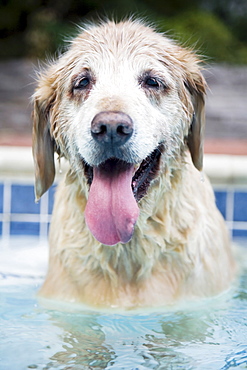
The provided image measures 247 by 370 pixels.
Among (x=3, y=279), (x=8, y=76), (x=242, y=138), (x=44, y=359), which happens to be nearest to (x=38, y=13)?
(x=8, y=76)

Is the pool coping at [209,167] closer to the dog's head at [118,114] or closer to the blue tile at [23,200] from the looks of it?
the blue tile at [23,200]

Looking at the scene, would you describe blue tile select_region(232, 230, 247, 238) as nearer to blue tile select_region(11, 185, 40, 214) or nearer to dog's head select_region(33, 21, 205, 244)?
blue tile select_region(11, 185, 40, 214)

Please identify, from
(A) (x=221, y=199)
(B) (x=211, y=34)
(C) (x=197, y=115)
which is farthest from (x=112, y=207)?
(B) (x=211, y=34)

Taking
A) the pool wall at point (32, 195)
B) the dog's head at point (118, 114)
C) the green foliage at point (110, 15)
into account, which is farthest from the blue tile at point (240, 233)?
the green foliage at point (110, 15)

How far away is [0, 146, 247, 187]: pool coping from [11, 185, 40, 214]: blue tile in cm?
11

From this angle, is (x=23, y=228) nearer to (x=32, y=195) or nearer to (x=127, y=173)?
(x=32, y=195)

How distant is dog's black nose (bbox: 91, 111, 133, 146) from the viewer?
2680 mm

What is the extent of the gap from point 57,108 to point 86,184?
438 millimetres

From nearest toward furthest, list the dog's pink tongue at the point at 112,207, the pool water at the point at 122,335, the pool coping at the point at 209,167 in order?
the pool water at the point at 122,335
the dog's pink tongue at the point at 112,207
the pool coping at the point at 209,167

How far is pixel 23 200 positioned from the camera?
507cm

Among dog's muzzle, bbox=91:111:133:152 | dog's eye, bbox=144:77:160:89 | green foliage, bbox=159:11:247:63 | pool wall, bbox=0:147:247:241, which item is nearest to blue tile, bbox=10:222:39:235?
pool wall, bbox=0:147:247:241

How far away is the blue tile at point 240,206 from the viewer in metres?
4.87

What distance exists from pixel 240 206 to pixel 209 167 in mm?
429

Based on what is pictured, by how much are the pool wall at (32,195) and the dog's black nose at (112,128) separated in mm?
2018
